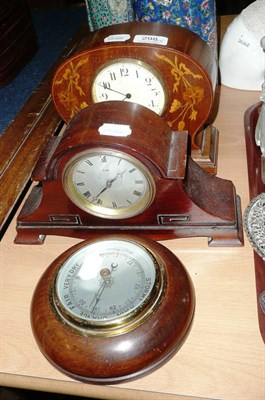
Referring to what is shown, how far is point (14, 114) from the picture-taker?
4.83 feet

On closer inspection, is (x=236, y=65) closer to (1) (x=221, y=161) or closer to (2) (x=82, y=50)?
(1) (x=221, y=161)

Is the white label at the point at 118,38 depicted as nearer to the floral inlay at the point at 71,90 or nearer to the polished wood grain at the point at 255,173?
the floral inlay at the point at 71,90

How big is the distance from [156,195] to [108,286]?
0.78 ft

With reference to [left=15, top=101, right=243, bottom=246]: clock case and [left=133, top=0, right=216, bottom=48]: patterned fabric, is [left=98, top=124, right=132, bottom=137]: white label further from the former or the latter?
[left=133, top=0, right=216, bottom=48]: patterned fabric

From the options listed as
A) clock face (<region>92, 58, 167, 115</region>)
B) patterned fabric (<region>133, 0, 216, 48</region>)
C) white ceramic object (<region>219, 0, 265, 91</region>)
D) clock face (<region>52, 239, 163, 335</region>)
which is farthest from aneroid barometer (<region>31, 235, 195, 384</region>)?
white ceramic object (<region>219, 0, 265, 91</region>)

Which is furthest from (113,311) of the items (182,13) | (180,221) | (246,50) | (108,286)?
(246,50)

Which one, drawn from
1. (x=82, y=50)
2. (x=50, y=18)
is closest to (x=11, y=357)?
(x=82, y=50)

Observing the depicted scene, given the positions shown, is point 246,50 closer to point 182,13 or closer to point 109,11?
point 182,13

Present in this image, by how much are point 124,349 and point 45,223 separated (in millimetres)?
415

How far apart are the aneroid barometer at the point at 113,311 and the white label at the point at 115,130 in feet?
0.69

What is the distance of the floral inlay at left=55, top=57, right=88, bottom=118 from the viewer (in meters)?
1.05

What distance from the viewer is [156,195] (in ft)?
2.97

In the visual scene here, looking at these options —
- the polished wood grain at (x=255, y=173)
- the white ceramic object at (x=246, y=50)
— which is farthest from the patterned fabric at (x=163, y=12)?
the polished wood grain at (x=255, y=173)

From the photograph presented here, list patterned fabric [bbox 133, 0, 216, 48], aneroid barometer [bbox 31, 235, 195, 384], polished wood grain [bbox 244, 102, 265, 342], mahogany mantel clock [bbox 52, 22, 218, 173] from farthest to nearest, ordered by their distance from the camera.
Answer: patterned fabric [bbox 133, 0, 216, 48], mahogany mantel clock [bbox 52, 22, 218, 173], polished wood grain [bbox 244, 102, 265, 342], aneroid barometer [bbox 31, 235, 195, 384]
